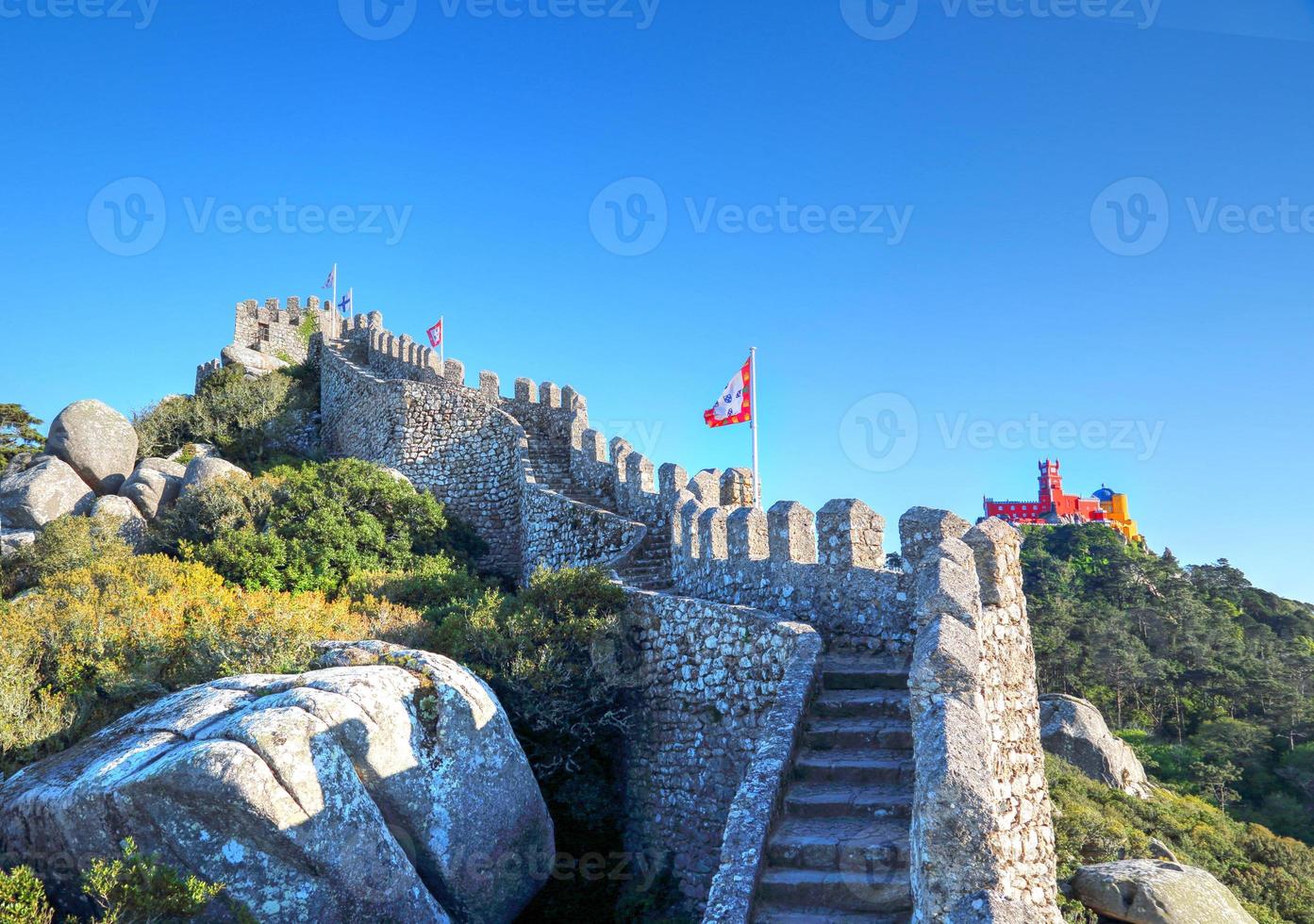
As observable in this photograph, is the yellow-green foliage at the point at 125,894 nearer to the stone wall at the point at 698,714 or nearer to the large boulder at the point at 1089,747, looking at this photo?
the stone wall at the point at 698,714

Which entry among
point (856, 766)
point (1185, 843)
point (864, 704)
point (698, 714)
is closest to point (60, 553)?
point (698, 714)

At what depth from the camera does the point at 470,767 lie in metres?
8.51

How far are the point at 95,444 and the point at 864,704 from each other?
22261 mm

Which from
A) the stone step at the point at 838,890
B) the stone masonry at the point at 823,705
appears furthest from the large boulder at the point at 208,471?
the stone step at the point at 838,890

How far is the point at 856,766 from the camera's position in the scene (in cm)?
682

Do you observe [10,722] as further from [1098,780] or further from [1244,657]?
[1244,657]

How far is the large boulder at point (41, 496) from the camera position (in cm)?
1942

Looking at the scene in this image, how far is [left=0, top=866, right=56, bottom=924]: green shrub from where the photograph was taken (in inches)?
237

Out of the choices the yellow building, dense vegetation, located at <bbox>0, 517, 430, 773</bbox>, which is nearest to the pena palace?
the yellow building

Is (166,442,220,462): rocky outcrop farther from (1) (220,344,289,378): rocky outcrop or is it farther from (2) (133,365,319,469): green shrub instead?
(1) (220,344,289,378): rocky outcrop

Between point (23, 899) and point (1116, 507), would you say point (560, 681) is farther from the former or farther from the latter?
point (1116, 507)

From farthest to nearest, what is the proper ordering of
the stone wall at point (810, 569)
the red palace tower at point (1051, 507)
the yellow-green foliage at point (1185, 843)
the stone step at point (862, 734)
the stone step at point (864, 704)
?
the red palace tower at point (1051, 507) → the yellow-green foliage at point (1185, 843) → the stone wall at point (810, 569) → the stone step at point (864, 704) → the stone step at point (862, 734)

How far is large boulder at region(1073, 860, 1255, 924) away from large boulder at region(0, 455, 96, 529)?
20.6 meters

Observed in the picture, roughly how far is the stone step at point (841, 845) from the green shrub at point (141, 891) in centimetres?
428
